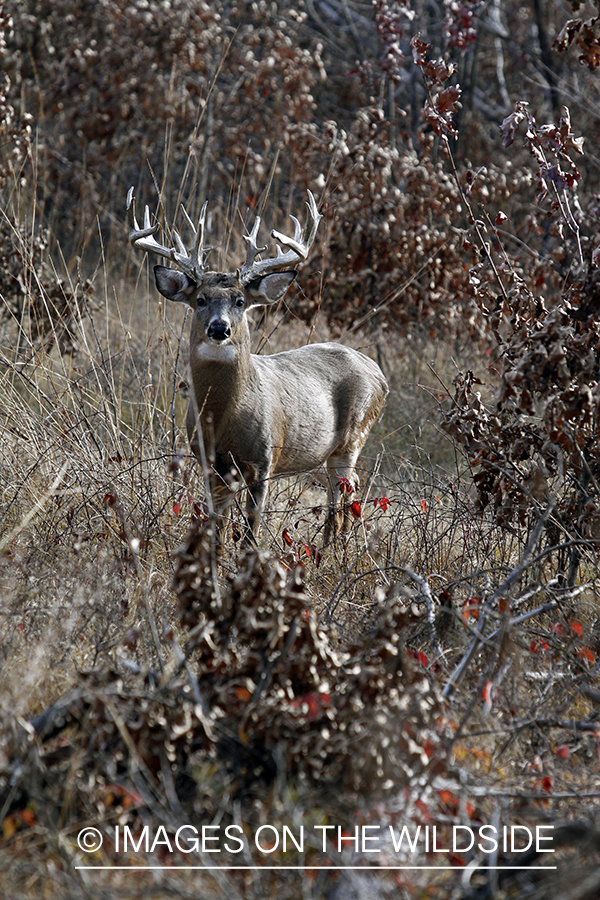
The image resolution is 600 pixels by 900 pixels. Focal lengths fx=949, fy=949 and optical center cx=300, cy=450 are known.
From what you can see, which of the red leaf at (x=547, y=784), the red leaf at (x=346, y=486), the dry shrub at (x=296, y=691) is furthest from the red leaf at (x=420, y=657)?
the red leaf at (x=346, y=486)

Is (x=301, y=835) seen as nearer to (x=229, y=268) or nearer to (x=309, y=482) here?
(x=309, y=482)

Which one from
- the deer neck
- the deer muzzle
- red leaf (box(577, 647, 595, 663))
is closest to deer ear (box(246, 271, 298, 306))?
the deer neck

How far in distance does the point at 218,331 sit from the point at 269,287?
56 centimetres

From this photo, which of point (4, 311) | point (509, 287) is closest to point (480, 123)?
point (4, 311)

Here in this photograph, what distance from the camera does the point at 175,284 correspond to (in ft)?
17.0

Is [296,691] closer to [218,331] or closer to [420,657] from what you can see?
[420,657]

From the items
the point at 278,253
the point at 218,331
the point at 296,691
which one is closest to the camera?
the point at 296,691

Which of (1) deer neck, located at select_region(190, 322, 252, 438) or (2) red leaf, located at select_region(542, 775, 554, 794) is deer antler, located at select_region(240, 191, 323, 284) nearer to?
(1) deer neck, located at select_region(190, 322, 252, 438)

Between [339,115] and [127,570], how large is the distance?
11.4 meters

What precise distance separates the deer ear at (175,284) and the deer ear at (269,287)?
326 mm

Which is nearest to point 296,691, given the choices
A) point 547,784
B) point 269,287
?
point 547,784

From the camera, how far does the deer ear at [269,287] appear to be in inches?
205

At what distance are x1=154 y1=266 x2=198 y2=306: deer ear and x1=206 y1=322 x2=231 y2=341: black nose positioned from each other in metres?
0.36

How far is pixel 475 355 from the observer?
28.9ft
